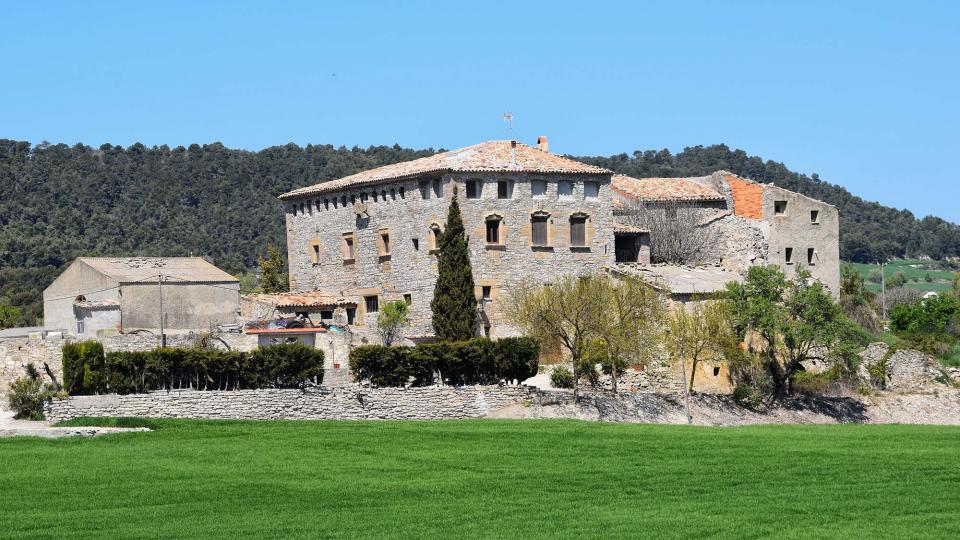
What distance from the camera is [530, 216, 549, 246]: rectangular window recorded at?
62.7 meters

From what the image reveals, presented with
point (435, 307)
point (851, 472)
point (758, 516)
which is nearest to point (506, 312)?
point (435, 307)

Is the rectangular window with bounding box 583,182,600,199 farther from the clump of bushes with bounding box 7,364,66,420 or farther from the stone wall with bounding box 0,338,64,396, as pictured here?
the clump of bushes with bounding box 7,364,66,420

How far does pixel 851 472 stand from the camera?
109 ft

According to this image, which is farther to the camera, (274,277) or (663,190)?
(274,277)

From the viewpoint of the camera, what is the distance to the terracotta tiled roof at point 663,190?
229 ft

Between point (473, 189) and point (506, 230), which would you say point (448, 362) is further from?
point (473, 189)

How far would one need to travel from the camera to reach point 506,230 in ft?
204

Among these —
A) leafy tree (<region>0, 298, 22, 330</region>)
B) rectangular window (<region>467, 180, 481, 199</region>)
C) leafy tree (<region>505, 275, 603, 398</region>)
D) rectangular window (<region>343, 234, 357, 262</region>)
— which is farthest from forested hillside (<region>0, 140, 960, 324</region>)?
leafy tree (<region>505, 275, 603, 398</region>)

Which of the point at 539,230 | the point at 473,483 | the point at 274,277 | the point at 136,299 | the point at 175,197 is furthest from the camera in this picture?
the point at 175,197

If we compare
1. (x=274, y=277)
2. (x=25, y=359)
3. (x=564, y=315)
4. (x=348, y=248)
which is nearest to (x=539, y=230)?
(x=348, y=248)

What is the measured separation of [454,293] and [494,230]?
4935 mm

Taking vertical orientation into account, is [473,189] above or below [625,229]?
above

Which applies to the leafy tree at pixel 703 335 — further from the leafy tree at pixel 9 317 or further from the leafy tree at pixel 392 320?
the leafy tree at pixel 9 317

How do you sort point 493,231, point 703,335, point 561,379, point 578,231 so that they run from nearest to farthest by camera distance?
point 561,379 → point 703,335 → point 493,231 → point 578,231
